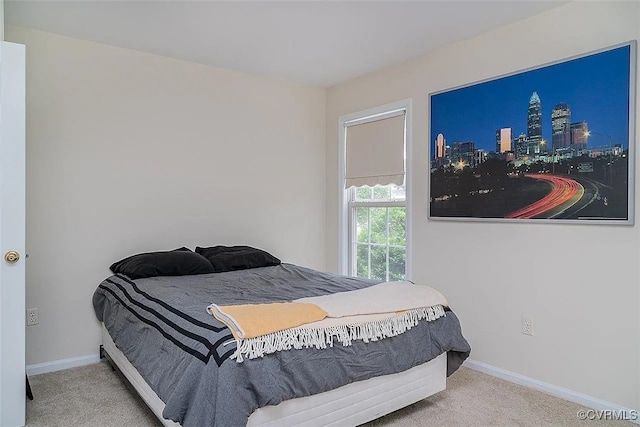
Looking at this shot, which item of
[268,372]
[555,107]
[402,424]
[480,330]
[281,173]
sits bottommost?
[402,424]

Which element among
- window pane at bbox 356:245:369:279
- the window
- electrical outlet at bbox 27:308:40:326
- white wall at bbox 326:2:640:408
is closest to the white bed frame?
white wall at bbox 326:2:640:408

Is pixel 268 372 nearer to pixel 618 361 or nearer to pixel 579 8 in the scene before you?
pixel 618 361

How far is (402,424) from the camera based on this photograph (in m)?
2.28

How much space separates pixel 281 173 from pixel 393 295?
2283 mm

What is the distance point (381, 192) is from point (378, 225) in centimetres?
32

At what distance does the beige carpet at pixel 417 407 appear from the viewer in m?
2.31

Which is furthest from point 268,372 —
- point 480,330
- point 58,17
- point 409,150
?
point 58,17

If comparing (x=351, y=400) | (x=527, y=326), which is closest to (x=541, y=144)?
(x=527, y=326)

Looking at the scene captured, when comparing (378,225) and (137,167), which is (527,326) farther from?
(137,167)

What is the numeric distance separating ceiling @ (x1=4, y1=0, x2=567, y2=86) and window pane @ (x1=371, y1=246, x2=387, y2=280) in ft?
5.60

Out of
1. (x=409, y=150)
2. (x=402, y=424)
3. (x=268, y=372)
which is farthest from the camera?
(x=409, y=150)

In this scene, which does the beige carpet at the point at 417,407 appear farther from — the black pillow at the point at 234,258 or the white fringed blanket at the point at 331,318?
the black pillow at the point at 234,258

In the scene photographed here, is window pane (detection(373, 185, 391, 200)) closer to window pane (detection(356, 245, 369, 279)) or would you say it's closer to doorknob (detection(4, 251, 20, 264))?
window pane (detection(356, 245, 369, 279))

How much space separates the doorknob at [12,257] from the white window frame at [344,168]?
9.02 feet
